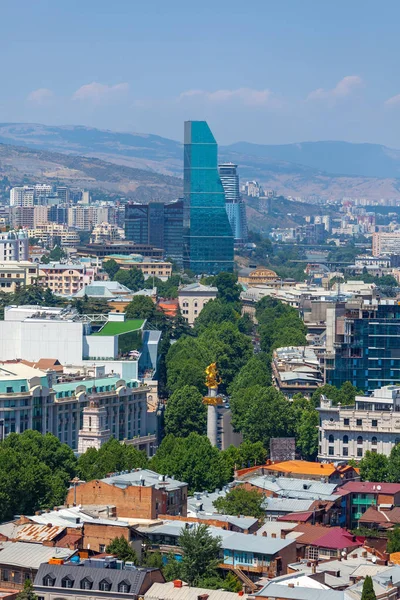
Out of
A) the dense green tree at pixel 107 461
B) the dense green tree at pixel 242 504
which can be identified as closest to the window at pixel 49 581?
the dense green tree at pixel 242 504

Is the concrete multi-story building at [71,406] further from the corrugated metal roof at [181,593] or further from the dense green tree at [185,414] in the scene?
the corrugated metal roof at [181,593]

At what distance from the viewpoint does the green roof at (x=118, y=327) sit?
108 m

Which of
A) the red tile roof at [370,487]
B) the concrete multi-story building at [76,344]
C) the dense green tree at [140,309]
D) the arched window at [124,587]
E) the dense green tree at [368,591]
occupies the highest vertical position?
the concrete multi-story building at [76,344]

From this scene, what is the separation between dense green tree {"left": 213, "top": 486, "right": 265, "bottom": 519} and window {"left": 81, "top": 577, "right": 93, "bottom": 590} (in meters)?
14.5

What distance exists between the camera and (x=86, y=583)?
2156 inches

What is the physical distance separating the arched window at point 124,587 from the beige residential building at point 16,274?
362 ft

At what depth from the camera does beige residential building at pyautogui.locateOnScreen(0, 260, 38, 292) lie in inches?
6624

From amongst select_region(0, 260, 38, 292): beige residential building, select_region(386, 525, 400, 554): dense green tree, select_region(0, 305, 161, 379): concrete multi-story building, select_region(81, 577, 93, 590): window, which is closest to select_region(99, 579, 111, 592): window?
select_region(81, 577, 93, 590): window

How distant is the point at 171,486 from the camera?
227 ft

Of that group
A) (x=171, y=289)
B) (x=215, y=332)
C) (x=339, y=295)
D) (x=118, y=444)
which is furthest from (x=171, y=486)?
(x=171, y=289)

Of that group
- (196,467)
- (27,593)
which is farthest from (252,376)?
(27,593)

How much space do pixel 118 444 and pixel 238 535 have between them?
2078cm

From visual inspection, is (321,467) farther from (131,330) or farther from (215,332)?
(215,332)

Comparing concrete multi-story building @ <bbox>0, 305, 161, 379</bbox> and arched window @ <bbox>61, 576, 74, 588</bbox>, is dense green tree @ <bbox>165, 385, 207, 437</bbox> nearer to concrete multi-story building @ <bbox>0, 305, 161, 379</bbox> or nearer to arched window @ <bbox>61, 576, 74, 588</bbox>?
concrete multi-story building @ <bbox>0, 305, 161, 379</bbox>
